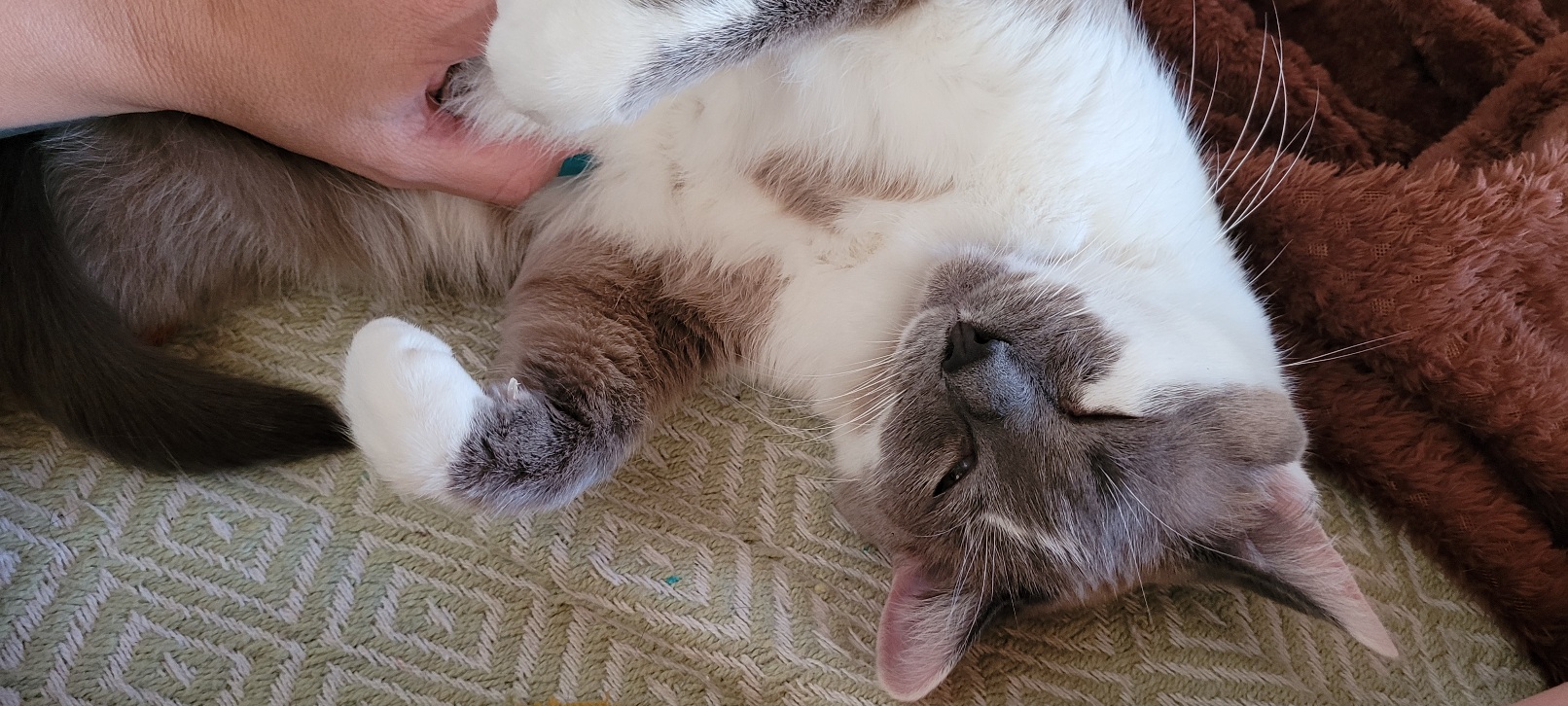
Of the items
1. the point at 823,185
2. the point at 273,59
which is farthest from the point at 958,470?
the point at 273,59

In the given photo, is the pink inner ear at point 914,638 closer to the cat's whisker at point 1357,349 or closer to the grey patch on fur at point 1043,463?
the grey patch on fur at point 1043,463

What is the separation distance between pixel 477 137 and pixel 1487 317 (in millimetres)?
1125

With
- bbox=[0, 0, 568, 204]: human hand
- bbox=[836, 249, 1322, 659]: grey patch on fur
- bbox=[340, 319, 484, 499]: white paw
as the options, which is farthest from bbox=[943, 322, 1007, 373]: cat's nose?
bbox=[0, 0, 568, 204]: human hand

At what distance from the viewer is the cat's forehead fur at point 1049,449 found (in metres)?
0.87

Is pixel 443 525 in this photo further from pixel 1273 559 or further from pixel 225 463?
pixel 1273 559

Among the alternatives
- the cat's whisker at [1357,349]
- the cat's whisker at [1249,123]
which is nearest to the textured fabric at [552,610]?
the cat's whisker at [1357,349]

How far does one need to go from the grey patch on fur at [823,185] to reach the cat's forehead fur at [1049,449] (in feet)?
0.33

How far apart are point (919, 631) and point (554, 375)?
1.58ft

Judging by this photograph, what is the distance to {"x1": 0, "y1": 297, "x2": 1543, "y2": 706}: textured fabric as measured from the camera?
90 centimetres

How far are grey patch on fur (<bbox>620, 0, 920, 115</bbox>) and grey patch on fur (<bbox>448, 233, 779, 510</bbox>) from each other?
0.27m

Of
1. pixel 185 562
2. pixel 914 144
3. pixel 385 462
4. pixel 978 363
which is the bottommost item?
pixel 185 562

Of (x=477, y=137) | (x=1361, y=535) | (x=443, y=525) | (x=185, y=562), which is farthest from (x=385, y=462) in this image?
(x=1361, y=535)

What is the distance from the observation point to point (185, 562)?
0.93 meters

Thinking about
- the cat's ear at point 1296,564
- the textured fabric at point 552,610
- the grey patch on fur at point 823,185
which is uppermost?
the grey patch on fur at point 823,185
